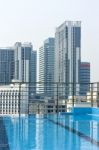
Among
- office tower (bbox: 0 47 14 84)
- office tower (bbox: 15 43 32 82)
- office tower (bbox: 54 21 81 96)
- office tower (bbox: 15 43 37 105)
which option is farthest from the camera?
office tower (bbox: 0 47 14 84)

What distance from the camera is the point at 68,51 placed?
31.8 metres

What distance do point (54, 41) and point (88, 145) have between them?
30573mm

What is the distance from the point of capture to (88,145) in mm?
3154

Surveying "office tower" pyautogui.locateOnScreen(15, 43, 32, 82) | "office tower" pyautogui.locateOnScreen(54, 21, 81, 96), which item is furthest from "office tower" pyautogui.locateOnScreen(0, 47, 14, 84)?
"office tower" pyautogui.locateOnScreen(54, 21, 81, 96)

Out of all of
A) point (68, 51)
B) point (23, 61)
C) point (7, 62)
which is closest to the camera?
point (23, 61)

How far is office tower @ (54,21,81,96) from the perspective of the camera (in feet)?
81.0

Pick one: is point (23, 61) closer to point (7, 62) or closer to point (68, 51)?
point (7, 62)

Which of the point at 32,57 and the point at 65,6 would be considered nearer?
the point at 65,6

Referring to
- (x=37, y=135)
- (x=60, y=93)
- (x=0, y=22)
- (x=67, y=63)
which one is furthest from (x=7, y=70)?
(x=37, y=135)

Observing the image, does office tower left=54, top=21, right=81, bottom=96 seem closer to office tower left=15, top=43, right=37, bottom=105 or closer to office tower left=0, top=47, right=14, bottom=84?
office tower left=15, top=43, right=37, bottom=105

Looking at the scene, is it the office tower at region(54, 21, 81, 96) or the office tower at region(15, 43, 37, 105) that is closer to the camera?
the office tower at region(54, 21, 81, 96)

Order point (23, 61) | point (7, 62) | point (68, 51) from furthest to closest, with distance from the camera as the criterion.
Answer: point (68, 51) → point (7, 62) → point (23, 61)

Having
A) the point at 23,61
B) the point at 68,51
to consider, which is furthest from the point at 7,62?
the point at 68,51

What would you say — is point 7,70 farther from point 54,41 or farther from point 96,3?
point 96,3
